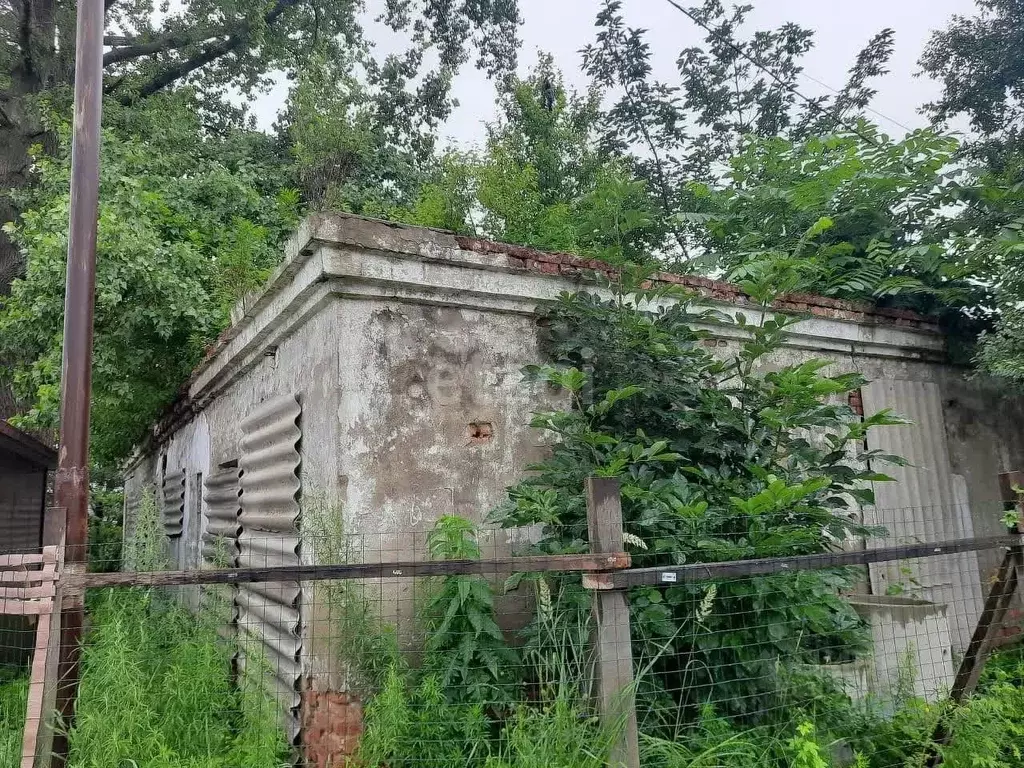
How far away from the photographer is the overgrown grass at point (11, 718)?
3480 mm

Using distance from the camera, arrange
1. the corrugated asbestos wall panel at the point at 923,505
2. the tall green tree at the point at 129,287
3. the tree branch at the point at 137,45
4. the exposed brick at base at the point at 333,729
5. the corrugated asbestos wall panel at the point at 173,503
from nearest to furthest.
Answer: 1. the exposed brick at base at the point at 333,729
2. the corrugated asbestos wall panel at the point at 923,505
3. the tall green tree at the point at 129,287
4. the corrugated asbestos wall panel at the point at 173,503
5. the tree branch at the point at 137,45

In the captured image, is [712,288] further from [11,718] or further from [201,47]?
[201,47]

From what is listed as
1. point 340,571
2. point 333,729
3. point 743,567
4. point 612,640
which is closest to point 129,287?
point 333,729

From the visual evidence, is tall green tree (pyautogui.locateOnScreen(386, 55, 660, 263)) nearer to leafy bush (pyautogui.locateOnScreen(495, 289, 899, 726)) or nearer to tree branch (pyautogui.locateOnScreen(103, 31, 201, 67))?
leafy bush (pyautogui.locateOnScreen(495, 289, 899, 726))

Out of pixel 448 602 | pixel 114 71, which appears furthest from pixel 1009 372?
pixel 114 71

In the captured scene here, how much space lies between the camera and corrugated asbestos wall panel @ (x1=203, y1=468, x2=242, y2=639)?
5.39 meters

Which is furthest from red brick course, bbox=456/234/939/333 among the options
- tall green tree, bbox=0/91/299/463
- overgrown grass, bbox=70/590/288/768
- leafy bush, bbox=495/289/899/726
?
tall green tree, bbox=0/91/299/463

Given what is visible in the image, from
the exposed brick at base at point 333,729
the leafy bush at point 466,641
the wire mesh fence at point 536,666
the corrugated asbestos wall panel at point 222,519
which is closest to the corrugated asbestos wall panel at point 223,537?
the corrugated asbestos wall panel at point 222,519

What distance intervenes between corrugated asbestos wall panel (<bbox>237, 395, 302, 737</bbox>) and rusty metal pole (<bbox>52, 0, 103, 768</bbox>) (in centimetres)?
103

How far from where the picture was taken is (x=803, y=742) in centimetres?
302

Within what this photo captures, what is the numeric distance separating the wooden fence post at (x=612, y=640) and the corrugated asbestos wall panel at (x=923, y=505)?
380 centimetres

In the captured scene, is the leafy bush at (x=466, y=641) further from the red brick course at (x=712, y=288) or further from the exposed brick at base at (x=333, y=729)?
the red brick course at (x=712, y=288)

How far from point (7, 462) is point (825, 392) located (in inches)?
359

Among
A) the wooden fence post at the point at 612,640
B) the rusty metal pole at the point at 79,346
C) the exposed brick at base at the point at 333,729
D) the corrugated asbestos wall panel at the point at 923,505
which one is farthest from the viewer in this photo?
the corrugated asbestos wall panel at the point at 923,505
